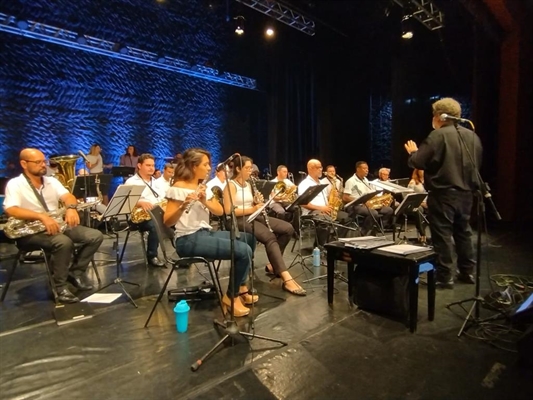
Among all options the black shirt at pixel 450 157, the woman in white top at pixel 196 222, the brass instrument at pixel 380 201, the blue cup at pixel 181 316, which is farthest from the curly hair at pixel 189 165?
the brass instrument at pixel 380 201

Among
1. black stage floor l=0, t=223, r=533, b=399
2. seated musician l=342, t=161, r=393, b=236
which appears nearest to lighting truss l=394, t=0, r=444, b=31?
seated musician l=342, t=161, r=393, b=236

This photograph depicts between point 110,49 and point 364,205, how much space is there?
671 centimetres

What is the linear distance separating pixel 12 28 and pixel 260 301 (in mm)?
7525

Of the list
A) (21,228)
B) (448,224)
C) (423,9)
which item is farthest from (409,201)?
(21,228)

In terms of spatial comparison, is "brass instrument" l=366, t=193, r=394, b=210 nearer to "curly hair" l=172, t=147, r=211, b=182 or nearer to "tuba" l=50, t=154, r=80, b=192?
"curly hair" l=172, t=147, r=211, b=182

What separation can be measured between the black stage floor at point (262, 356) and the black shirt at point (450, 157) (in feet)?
3.57

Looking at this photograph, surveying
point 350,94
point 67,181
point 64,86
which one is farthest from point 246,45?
point 67,181

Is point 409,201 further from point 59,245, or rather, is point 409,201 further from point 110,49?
point 110,49

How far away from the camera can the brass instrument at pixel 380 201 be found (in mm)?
6375

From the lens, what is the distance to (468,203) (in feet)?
12.2

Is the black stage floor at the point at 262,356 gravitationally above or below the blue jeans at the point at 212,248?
below

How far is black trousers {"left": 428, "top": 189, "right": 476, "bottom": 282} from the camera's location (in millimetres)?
3664

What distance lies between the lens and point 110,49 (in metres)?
8.56

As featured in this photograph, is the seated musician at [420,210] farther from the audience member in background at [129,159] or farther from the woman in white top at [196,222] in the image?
the audience member in background at [129,159]
